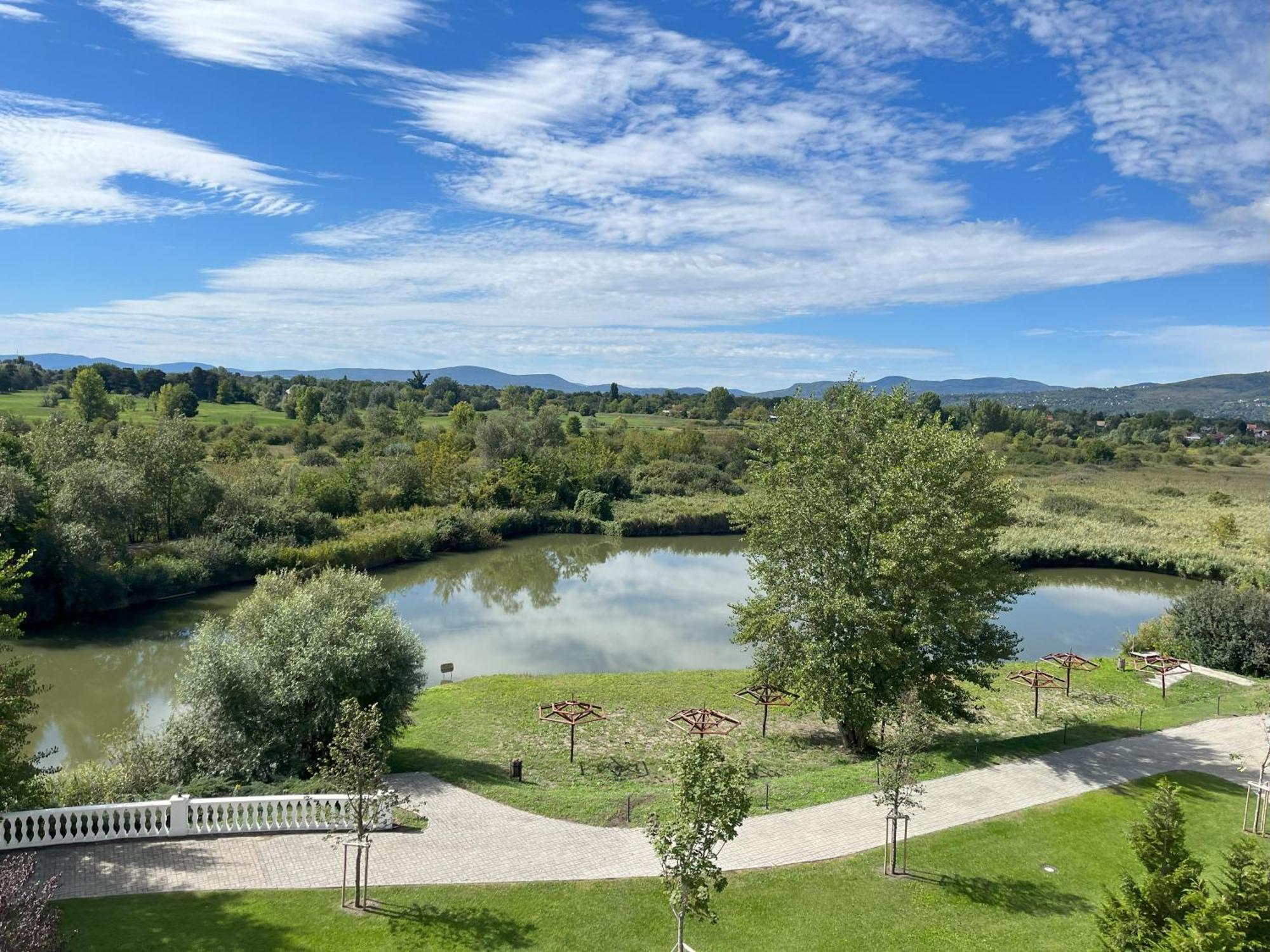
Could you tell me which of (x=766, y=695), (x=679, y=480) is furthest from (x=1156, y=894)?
(x=679, y=480)

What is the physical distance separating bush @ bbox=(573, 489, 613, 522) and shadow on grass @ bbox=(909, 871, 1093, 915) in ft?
161

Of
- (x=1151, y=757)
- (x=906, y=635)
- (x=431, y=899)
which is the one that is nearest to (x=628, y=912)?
(x=431, y=899)

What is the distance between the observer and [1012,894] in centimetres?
1188

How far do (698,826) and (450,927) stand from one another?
14.1 ft

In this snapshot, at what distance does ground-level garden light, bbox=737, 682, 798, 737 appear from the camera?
2016cm

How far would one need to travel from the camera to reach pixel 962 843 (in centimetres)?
1338

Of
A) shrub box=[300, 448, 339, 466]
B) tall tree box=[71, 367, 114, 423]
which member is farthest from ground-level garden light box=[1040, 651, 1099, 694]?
tall tree box=[71, 367, 114, 423]

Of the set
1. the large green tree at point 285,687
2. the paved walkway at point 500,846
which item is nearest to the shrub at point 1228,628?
the paved walkway at point 500,846

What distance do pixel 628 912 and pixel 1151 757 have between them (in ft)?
44.1

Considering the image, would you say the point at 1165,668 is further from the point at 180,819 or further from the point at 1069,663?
the point at 180,819

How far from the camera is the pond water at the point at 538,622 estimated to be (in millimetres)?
25562

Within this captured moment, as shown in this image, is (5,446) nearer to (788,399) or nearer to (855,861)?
(788,399)

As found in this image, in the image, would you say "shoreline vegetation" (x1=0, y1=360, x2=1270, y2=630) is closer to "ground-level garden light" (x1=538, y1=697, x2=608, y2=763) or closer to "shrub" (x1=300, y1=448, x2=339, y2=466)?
"shrub" (x1=300, y1=448, x2=339, y2=466)

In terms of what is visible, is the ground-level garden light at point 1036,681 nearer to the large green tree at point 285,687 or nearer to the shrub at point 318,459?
the large green tree at point 285,687
